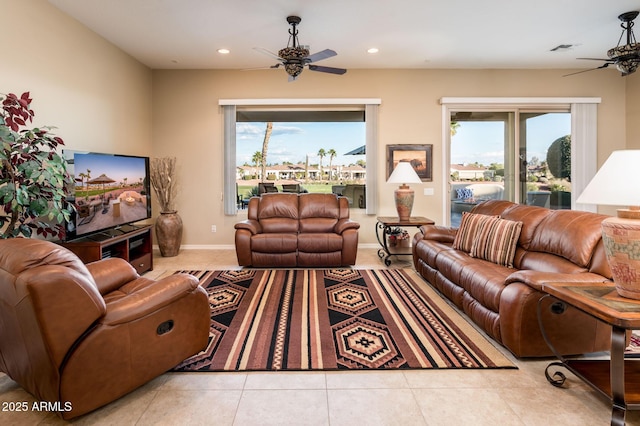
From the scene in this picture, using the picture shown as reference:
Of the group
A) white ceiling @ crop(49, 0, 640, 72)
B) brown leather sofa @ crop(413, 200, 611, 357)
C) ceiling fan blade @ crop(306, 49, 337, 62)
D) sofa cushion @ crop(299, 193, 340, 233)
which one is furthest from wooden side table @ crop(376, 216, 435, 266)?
white ceiling @ crop(49, 0, 640, 72)

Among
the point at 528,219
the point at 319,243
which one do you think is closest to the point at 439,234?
the point at 528,219

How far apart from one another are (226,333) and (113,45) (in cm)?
427

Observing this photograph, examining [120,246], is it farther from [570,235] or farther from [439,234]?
[570,235]

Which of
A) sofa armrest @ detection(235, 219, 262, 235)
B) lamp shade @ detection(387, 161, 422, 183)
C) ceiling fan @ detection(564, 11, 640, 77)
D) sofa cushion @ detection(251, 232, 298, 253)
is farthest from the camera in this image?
lamp shade @ detection(387, 161, 422, 183)

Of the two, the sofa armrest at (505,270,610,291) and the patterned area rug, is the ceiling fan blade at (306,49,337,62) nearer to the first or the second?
the patterned area rug

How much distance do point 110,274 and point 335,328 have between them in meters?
1.67

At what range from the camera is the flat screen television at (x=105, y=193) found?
3.34m

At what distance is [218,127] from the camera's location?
5789 mm

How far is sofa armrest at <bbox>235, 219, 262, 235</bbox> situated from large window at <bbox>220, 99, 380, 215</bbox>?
1.13 metres

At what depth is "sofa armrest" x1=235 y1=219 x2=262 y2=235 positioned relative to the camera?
460 centimetres

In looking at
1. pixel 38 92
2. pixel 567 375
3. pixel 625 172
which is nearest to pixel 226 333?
pixel 567 375

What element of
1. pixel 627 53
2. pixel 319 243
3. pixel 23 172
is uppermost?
pixel 627 53

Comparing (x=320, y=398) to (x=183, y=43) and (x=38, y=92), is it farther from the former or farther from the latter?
(x=183, y=43)

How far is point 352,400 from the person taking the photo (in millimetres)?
1835
